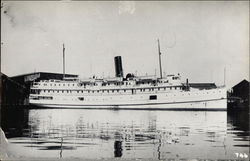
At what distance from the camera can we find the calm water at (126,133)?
3789 millimetres

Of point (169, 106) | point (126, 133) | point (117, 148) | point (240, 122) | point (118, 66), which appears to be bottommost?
point (117, 148)

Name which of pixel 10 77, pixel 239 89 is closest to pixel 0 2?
pixel 10 77

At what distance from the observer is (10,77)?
13.0ft

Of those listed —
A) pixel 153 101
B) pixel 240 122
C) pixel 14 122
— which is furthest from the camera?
pixel 153 101

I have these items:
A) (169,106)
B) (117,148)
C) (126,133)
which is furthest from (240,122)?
(117,148)

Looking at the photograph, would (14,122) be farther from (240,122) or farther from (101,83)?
(240,122)

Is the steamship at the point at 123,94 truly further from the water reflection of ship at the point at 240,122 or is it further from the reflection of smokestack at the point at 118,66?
the water reflection of ship at the point at 240,122

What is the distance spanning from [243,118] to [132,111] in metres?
1.07

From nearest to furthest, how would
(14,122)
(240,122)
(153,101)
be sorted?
(240,122) < (14,122) < (153,101)

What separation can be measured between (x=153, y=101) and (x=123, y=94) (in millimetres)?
310

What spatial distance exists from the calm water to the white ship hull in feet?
0.20

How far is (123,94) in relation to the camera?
4059 mm

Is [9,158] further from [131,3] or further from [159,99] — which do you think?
[131,3]

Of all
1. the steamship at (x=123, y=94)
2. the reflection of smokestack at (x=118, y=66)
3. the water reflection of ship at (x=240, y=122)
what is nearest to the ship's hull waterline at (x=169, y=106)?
the steamship at (x=123, y=94)
